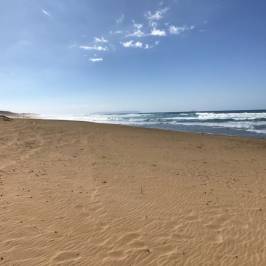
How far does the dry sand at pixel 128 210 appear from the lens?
422 cm

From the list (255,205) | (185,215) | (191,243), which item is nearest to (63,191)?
(185,215)

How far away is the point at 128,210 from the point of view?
18.9ft

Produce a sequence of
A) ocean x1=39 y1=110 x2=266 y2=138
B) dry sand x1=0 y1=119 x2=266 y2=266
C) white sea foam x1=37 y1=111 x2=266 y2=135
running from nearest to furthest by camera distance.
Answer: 1. dry sand x1=0 y1=119 x2=266 y2=266
2. ocean x1=39 y1=110 x2=266 y2=138
3. white sea foam x1=37 y1=111 x2=266 y2=135

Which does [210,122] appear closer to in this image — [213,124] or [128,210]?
[213,124]

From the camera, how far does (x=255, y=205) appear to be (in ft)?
20.9

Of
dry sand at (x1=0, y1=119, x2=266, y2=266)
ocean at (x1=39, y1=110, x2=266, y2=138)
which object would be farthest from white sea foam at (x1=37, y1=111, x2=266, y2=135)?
dry sand at (x1=0, y1=119, x2=266, y2=266)

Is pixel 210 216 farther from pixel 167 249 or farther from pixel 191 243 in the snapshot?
pixel 167 249

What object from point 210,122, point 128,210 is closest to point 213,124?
point 210,122

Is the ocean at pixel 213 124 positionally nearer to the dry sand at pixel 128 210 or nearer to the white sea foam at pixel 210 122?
the white sea foam at pixel 210 122

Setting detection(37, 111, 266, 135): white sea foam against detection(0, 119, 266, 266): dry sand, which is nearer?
detection(0, 119, 266, 266): dry sand

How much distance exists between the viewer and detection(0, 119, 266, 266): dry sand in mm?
4223

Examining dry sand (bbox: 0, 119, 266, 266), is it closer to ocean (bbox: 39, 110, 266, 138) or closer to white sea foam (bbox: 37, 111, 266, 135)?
ocean (bbox: 39, 110, 266, 138)

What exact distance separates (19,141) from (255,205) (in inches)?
432

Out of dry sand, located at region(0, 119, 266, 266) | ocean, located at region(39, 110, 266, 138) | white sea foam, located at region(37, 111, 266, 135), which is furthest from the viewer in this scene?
white sea foam, located at region(37, 111, 266, 135)
